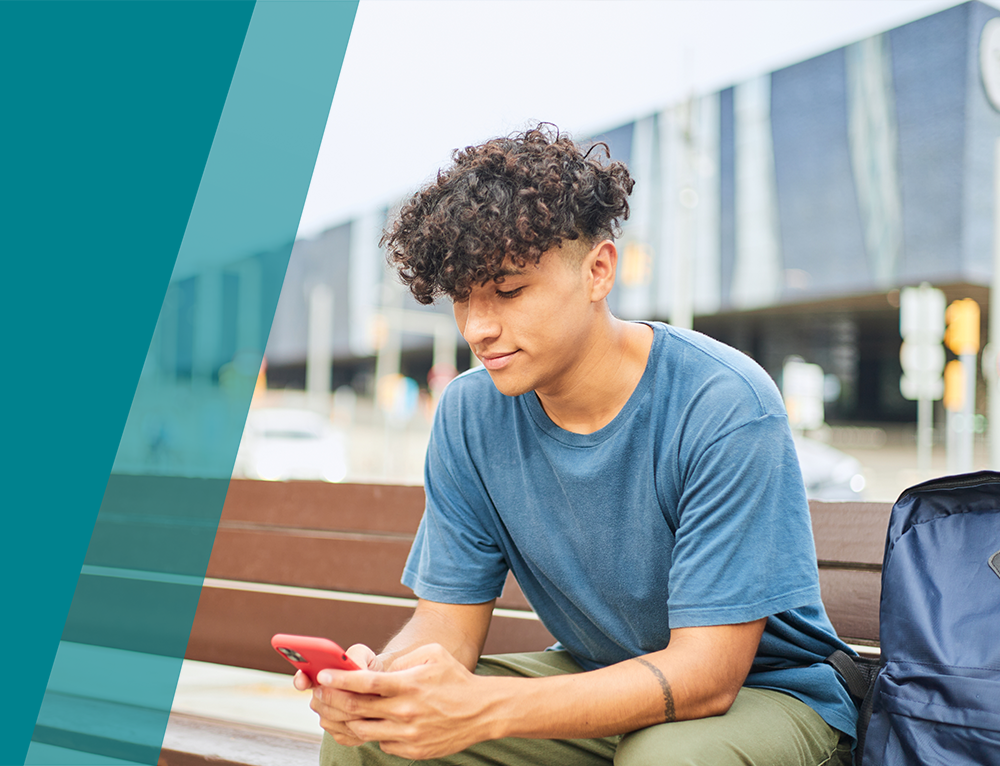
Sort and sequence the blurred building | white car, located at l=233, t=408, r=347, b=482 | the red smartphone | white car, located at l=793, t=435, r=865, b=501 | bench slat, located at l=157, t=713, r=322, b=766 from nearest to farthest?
1. the red smartphone
2. bench slat, located at l=157, t=713, r=322, b=766
3. white car, located at l=793, t=435, r=865, b=501
4. white car, located at l=233, t=408, r=347, b=482
5. the blurred building

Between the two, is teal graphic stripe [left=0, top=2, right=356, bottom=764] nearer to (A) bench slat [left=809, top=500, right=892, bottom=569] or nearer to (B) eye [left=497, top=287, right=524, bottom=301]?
(B) eye [left=497, top=287, right=524, bottom=301]

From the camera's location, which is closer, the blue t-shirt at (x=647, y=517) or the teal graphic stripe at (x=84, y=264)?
the blue t-shirt at (x=647, y=517)

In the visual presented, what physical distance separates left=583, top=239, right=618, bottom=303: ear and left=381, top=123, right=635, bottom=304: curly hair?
0.03 meters

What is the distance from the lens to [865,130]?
19.8 meters

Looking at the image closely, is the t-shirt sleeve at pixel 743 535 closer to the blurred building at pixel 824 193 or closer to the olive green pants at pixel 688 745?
the olive green pants at pixel 688 745

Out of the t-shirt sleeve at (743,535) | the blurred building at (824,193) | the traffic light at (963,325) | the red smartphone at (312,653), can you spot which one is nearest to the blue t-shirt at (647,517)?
the t-shirt sleeve at (743,535)

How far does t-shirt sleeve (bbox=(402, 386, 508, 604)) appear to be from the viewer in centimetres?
194

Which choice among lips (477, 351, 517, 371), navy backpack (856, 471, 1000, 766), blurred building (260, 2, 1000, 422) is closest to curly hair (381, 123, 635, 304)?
lips (477, 351, 517, 371)

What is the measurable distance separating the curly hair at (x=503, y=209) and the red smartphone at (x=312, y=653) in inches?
26.1

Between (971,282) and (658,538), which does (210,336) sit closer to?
(658,538)

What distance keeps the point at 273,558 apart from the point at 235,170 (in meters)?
1.49

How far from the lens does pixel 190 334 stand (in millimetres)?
1938

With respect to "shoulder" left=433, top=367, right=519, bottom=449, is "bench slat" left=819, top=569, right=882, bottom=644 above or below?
below

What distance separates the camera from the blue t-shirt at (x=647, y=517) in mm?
1586
